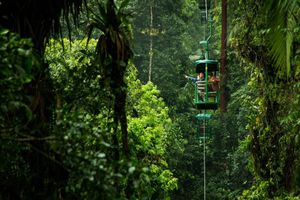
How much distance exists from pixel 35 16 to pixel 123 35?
932 mm

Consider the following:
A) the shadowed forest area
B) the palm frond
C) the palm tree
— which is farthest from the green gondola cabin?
the palm frond

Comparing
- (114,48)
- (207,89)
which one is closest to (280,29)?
(114,48)

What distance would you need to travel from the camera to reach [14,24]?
4977mm

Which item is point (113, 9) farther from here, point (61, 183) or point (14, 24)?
point (61, 183)

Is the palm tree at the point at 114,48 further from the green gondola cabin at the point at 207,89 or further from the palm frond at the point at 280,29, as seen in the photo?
the green gondola cabin at the point at 207,89

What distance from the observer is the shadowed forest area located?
346 centimetres

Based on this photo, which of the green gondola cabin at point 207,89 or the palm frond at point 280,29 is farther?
the green gondola cabin at point 207,89

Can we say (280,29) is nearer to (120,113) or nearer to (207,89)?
(120,113)

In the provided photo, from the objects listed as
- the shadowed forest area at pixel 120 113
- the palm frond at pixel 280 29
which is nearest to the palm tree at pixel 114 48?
the shadowed forest area at pixel 120 113

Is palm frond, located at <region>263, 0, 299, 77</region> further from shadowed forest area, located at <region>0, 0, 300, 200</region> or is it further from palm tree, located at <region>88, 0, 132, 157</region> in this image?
palm tree, located at <region>88, 0, 132, 157</region>

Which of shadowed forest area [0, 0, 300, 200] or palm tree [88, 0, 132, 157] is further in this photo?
palm tree [88, 0, 132, 157]

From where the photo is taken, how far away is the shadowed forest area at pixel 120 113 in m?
3.46

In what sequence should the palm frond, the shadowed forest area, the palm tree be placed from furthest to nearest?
the palm tree < the palm frond < the shadowed forest area

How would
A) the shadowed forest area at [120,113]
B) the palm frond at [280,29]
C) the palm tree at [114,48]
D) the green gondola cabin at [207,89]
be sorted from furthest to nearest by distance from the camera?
the green gondola cabin at [207,89] → the palm tree at [114,48] → the palm frond at [280,29] → the shadowed forest area at [120,113]
